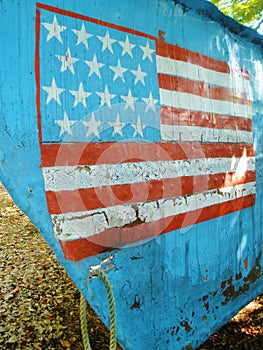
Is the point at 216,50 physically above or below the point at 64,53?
above

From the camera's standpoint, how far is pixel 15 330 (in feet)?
8.95

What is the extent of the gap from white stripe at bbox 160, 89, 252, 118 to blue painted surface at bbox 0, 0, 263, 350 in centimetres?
30

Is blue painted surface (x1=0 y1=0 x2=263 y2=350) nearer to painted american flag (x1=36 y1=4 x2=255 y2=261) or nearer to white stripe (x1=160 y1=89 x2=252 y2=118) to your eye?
painted american flag (x1=36 y1=4 x2=255 y2=261)

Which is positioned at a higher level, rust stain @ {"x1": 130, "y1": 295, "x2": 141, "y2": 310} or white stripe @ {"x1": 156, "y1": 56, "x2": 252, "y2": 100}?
white stripe @ {"x1": 156, "y1": 56, "x2": 252, "y2": 100}

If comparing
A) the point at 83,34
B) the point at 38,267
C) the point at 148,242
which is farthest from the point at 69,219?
the point at 38,267

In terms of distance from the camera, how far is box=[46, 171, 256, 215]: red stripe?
1352 mm

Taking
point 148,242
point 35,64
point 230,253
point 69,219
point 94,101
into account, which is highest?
point 35,64

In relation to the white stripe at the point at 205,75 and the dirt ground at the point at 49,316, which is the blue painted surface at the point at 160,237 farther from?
the dirt ground at the point at 49,316

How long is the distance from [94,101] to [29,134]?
1.24 ft

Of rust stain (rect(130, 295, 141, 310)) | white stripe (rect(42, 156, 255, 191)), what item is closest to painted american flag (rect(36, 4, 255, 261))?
white stripe (rect(42, 156, 255, 191))

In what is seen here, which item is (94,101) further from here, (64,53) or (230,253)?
(230,253)

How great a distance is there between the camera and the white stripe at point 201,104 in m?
1.87

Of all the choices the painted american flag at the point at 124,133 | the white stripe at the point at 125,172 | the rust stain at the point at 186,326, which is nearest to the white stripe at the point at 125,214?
the painted american flag at the point at 124,133

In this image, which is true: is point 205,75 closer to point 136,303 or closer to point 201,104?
point 201,104
